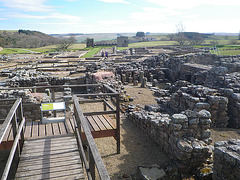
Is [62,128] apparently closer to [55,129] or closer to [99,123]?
[55,129]

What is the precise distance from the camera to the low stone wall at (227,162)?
503 cm

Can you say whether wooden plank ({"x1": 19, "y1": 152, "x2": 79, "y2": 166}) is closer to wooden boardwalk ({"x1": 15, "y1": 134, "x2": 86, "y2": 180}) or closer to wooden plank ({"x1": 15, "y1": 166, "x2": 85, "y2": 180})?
wooden boardwalk ({"x1": 15, "y1": 134, "x2": 86, "y2": 180})

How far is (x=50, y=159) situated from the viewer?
15.0ft

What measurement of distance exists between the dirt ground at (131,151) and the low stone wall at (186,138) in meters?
0.46

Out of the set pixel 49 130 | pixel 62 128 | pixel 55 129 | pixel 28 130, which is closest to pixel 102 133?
pixel 62 128

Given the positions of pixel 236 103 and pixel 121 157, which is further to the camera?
pixel 236 103

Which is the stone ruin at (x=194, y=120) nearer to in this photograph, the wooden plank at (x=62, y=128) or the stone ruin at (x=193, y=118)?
the stone ruin at (x=193, y=118)

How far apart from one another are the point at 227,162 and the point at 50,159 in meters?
4.36

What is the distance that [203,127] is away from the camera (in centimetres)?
689

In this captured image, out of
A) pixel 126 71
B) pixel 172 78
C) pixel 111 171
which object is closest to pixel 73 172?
pixel 111 171

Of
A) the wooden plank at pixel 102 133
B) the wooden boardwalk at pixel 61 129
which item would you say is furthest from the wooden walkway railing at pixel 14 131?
the wooden plank at pixel 102 133

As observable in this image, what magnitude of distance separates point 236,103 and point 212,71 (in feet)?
26.6

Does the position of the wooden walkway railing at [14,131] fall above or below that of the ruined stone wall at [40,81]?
above

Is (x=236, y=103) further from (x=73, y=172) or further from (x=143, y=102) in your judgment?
(x=73, y=172)
